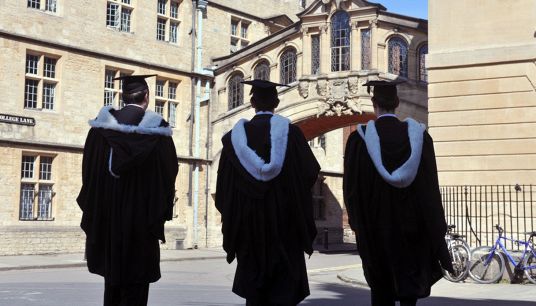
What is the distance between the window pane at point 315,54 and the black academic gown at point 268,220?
21942 millimetres

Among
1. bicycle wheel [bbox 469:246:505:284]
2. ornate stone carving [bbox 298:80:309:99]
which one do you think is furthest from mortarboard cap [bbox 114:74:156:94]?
ornate stone carving [bbox 298:80:309:99]

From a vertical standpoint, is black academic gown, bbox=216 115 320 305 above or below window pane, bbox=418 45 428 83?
below

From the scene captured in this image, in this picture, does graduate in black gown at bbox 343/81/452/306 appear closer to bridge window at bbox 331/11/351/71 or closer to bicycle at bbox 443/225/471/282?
bicycle at bbox 443/225/471/282

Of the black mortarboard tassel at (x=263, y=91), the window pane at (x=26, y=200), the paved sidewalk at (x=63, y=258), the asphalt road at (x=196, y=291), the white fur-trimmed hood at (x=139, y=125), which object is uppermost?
the black mortarboard tassel at (x=263, y=91)

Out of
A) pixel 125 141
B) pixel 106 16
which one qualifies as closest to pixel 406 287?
pixel 125 141

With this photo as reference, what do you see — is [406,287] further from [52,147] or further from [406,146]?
[52,147]

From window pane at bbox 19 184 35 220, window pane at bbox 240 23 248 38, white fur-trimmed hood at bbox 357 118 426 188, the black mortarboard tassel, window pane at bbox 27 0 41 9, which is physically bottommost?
window pane at bbox 19 184 35 220

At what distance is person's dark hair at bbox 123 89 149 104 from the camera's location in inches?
255

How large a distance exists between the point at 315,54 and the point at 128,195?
22568 millimetres

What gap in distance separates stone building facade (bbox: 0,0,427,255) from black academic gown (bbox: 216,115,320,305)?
18.8 metres

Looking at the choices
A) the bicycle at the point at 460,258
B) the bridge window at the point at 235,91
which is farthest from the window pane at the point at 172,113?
the bicycle at the point at 460,258

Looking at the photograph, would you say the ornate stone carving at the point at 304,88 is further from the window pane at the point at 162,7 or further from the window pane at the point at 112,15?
the window pane at the point at 112,15

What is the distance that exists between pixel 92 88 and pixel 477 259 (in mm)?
15807

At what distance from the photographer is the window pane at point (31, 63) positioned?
24984 millimetres
